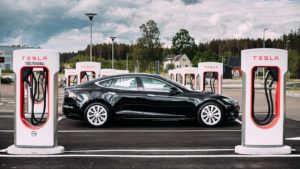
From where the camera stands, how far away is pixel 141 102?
36.2 ft

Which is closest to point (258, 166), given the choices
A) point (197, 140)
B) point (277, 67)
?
point (277, 67)

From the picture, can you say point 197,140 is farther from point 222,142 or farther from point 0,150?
point 0,150

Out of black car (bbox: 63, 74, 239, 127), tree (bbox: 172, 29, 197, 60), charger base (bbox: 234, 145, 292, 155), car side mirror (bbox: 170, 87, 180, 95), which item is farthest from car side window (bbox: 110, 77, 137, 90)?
tree (bbox: 172, 29, 197, 60)

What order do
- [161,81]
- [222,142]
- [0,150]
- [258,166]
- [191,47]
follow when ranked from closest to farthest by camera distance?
[258,166] → [0,150] → [222,142] → [161,81] → [191,47]

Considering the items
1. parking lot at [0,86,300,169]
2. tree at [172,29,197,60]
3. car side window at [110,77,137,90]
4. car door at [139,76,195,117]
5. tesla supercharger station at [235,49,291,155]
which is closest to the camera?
parking lot at [0,86,300,169]

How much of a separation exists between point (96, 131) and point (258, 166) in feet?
15.8

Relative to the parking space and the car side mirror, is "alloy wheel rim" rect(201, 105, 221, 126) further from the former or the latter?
the car side mirror

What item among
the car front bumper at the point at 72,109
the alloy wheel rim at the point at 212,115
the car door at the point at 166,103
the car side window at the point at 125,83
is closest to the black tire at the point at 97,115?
the car front bumper at the point at 72,109

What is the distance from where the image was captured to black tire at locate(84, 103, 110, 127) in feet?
35.8

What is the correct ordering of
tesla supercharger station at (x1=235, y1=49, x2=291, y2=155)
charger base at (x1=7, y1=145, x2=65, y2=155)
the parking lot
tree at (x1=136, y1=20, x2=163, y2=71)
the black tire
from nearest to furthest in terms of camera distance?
the parking lot → charger base at (x1=7, y1=145, x2=65, y2=155) → tesla supercharger station at (x1=235, y1=49, x2=291, y2=155) → the black tire → tree at (x1=136, y1=20, x2=163, y2=71)

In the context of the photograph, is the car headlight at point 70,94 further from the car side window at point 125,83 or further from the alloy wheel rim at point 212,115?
the alloy wheel rim at point 212,115

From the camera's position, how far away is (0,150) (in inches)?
290

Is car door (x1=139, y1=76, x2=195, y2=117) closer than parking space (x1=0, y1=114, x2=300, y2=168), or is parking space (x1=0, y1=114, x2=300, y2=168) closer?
parking space (x1=0, y1=114, x2=300, y2=168)

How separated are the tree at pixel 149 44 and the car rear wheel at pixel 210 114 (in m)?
80.4
